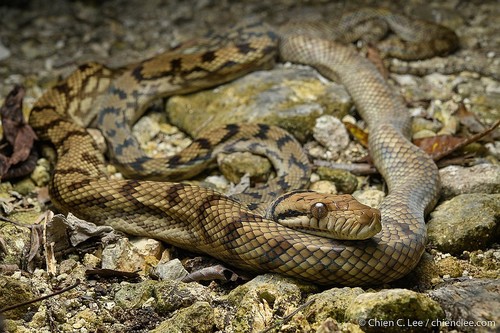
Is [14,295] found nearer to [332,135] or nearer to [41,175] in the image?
[41,175]

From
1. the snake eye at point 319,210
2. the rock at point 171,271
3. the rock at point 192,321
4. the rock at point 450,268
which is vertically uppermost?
the snake eye at point 319,210

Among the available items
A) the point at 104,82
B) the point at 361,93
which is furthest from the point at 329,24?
the point at 104,82

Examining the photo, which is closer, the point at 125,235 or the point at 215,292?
the point at 215,292

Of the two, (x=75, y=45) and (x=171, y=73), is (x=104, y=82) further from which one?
(x=75, y=45)

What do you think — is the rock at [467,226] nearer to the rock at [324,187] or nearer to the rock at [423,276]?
the rock at [423,276]

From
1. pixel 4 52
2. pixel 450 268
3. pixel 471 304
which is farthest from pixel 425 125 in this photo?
pixel 4 52

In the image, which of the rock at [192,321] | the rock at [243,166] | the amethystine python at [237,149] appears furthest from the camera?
the rock at [243,166]

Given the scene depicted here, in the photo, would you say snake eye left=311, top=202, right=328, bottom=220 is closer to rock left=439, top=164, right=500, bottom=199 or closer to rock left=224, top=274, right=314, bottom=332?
rock left=224, top=274, right=314, bottom=332

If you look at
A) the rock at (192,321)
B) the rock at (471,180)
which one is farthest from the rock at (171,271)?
the rock at (471,180)
